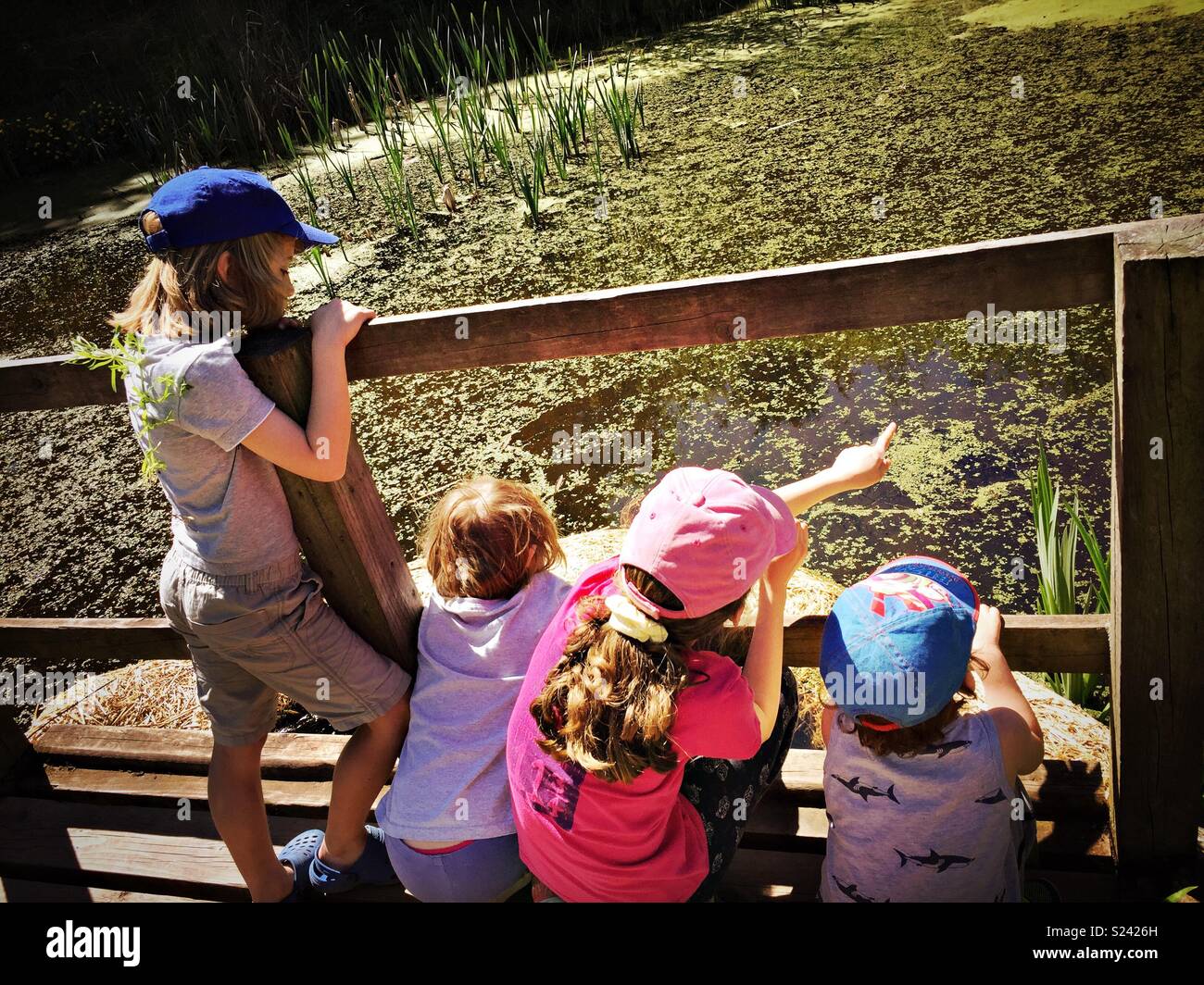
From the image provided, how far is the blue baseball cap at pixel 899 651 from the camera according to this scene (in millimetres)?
957

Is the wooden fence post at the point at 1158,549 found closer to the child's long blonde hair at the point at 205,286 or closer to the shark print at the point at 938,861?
the shark print at the point at 938,861

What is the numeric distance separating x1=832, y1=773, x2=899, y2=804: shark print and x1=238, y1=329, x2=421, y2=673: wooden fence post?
1.99 feet

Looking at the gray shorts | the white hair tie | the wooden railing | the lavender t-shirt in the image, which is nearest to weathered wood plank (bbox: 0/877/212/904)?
the gray shorts

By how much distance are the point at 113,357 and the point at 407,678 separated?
21.4 inches

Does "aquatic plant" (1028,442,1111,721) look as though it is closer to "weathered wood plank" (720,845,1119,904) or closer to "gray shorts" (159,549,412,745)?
"weathered wood plank" (720,845,1119,904)

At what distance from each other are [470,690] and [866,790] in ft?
1.60

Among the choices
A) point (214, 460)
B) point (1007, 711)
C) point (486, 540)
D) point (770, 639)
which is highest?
point (214, 460)

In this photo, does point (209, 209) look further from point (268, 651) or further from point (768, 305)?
point (768, 305)

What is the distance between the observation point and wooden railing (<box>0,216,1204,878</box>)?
0.91 meters

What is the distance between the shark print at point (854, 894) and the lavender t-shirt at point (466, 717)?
40 centimetres

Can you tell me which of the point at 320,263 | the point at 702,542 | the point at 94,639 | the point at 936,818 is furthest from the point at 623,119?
the point at 936,818

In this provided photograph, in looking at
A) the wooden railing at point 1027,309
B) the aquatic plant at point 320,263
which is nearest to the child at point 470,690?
the wooden railing at point 1027,309

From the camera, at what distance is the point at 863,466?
1.04 metres
